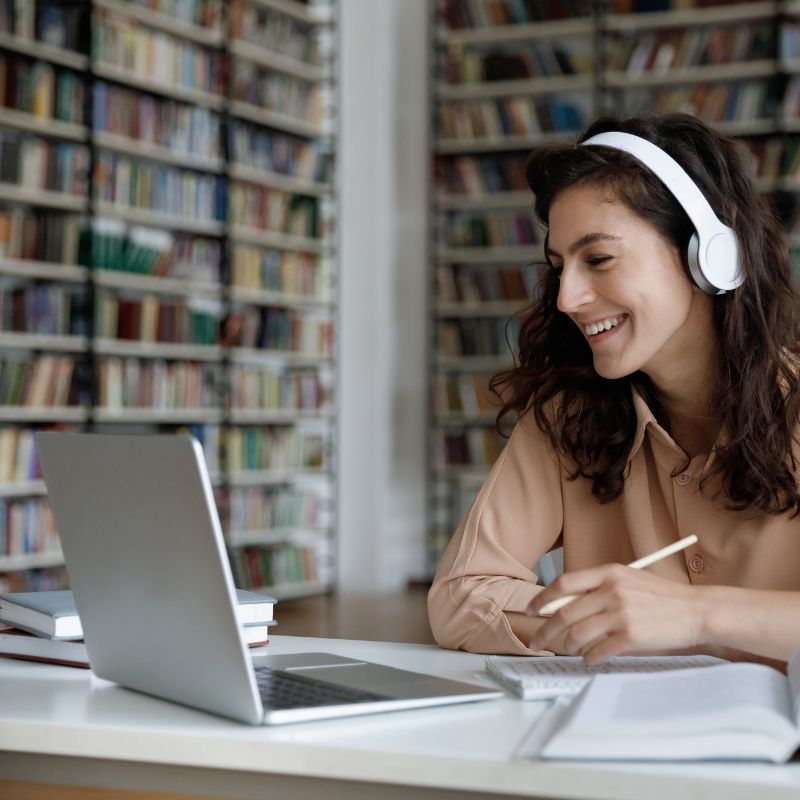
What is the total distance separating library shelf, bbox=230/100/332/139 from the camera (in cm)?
568

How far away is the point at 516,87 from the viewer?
636cm

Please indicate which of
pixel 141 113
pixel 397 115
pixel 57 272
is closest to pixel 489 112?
pixel 397 115

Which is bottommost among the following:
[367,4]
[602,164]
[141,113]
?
[602,164]

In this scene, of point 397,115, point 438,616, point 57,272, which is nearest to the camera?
point 438,616

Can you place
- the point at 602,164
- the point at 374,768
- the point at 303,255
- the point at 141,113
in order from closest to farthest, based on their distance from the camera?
the point at 374,768, the point at 602,164, the point at 141,113, the point at 303,255

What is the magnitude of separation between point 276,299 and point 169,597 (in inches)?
195

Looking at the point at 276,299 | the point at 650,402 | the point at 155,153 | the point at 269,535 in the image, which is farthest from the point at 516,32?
the point at 650,402

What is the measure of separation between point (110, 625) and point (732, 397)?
32.1 inches

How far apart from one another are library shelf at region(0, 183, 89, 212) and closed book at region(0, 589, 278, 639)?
346 centimetres

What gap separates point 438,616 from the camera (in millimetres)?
1479

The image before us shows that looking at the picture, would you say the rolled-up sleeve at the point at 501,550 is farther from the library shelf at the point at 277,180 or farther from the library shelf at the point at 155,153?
the library shelf at the point at 277,180

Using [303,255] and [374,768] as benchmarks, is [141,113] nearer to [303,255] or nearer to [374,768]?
[303,255]

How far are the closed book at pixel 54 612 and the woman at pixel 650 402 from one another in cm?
23

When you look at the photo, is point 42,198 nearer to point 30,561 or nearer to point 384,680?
point 30,561
